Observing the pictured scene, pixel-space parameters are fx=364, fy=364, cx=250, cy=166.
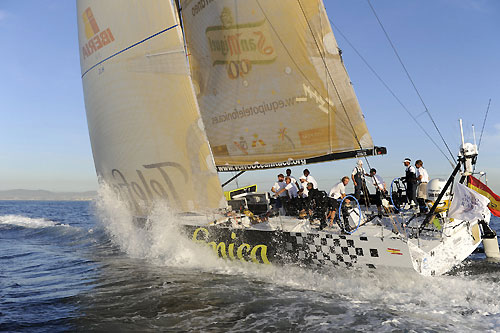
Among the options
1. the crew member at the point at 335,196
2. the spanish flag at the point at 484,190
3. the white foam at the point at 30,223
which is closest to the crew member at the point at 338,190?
the crew member at the point at 335,196

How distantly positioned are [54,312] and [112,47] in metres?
7.35

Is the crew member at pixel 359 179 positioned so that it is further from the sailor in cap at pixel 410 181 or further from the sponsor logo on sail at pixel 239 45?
the sponsor logo on sail at pixel 239 45

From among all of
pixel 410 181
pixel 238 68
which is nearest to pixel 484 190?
pixel 410 181

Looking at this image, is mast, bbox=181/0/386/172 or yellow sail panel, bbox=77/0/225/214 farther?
yellow sail panel, bbox=77/0/225/214

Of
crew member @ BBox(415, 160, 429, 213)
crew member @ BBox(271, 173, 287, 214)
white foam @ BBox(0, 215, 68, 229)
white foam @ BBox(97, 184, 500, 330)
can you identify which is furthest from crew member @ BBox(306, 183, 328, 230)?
white foam @ BBox(0, 215, 68, 229)

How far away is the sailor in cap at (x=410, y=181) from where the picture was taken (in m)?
8.96

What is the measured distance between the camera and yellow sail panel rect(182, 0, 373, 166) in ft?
28.7

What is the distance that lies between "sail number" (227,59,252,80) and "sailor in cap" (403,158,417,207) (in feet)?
15.6

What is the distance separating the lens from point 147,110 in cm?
955

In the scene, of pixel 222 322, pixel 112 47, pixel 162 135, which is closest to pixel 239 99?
pixel 162 135

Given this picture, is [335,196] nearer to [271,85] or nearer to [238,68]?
[271,85]

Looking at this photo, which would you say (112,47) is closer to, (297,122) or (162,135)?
(162,135)

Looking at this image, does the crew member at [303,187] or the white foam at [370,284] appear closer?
the white foam at [370,284]

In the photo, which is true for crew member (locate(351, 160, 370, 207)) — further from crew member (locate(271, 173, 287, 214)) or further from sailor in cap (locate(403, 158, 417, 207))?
crew member (locate(271, 173, 287, 214))
